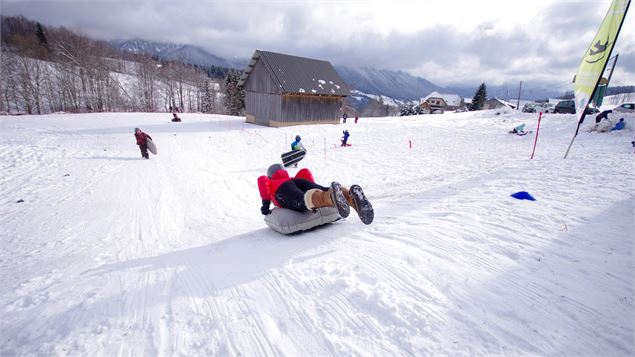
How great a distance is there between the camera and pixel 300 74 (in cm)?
2569

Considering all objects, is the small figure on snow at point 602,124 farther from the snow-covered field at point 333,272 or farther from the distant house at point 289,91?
the distant house at point 289,91

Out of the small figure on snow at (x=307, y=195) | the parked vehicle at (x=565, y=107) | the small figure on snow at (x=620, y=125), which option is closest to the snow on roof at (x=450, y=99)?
the parked vehicle at (x=565, y=107)

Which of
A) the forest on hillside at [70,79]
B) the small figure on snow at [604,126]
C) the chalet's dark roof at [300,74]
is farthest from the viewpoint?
the forest on hillside at [70,79]

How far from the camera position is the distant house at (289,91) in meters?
23.9

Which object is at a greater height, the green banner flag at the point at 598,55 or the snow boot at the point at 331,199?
the green banner flag at the point at 598,55

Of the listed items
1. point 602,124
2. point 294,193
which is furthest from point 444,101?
point 294,193

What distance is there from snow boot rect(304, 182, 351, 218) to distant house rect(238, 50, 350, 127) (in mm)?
20672

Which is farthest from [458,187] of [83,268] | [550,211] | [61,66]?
[61,66]

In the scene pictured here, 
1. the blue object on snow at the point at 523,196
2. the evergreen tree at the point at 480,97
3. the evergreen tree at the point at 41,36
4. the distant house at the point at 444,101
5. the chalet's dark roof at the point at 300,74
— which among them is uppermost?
the evergreen tree at the point at 41,36

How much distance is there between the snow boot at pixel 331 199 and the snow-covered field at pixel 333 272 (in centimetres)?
56

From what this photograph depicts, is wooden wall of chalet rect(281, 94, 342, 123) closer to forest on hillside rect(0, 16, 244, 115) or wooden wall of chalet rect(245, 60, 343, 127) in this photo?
wooden wall of chalet rect(245, 60, 343, 127)

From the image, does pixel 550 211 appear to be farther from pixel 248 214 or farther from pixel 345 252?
pixel 248 214

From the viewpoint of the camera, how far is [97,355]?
7.70 feet

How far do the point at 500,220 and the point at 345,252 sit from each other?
9.41ft
